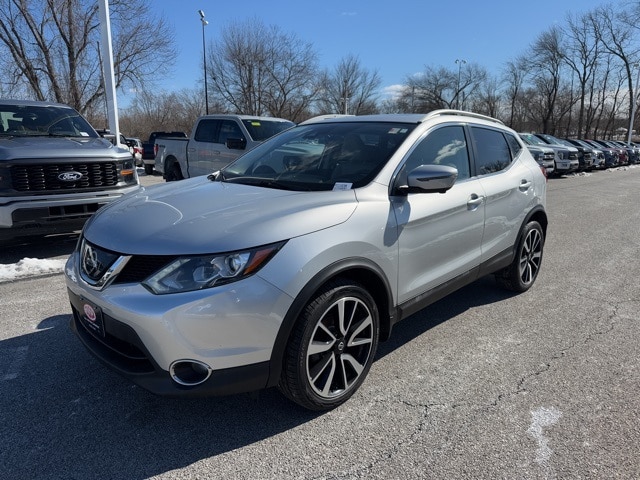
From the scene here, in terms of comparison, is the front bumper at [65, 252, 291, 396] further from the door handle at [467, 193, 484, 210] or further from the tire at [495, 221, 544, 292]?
the tire at [495, 221, 544, 292]

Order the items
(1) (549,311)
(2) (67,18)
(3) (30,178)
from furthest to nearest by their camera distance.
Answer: (2) (67,18) < (3) (30,178) < (1) (549,311)

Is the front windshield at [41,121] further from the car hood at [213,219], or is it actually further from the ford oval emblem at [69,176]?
the car hood at [213,219]

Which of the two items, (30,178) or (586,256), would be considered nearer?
(30,178)

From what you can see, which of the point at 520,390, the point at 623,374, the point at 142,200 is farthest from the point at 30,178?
the point at 623,374

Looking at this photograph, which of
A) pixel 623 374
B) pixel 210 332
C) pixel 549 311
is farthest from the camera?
pixel 549 311

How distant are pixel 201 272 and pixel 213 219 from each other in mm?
360

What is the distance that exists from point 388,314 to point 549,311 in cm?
215

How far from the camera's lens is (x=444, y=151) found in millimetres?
3586

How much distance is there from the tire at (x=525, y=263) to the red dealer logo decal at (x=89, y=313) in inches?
145

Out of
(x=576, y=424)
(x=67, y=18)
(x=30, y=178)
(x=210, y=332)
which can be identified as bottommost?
(x=576, y=424)

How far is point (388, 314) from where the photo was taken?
9.82ft

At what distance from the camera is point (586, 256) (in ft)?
20.8

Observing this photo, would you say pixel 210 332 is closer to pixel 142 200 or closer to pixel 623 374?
pixel 142 200

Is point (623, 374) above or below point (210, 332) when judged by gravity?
below
